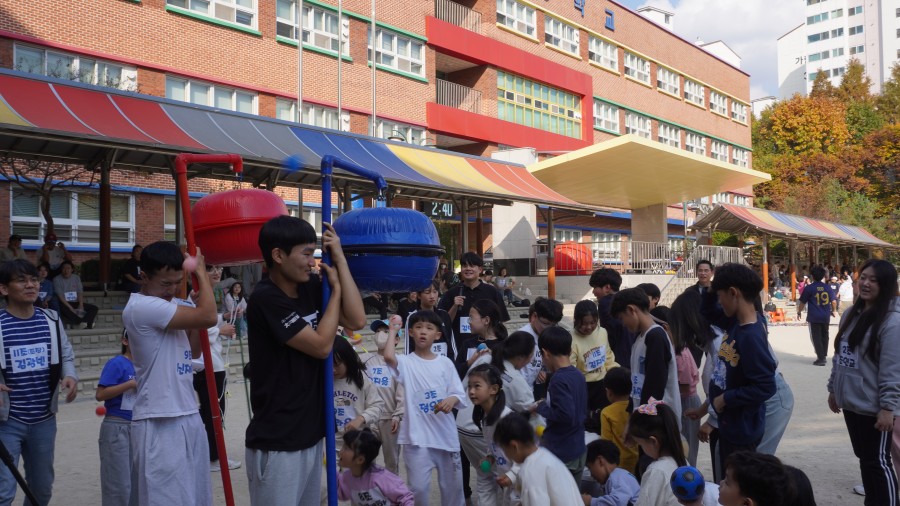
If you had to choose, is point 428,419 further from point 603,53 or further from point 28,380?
point 603,53

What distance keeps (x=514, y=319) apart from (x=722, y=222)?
1344 centimetres

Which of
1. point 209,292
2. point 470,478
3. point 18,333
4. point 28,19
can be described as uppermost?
point 28,19

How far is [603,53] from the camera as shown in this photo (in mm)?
41156

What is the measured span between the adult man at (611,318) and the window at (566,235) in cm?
3118

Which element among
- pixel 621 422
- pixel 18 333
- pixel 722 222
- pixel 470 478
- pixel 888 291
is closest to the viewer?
pixel 18 333

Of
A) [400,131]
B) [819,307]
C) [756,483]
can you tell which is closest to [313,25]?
[400,131]

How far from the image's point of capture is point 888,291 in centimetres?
504

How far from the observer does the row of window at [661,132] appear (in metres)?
40.9

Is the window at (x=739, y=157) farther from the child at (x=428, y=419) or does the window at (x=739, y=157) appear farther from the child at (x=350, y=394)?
the child at (x=350, y=394)

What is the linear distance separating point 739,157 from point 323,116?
130ft

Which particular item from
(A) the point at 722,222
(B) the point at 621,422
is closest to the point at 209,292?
(B) the point at 621,422

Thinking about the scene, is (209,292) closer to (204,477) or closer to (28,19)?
(204,477)

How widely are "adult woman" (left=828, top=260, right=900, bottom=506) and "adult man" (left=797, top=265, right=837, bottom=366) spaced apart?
9.09 m

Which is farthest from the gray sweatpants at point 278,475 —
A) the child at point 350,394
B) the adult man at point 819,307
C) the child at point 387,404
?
the adult man at point 819,307
